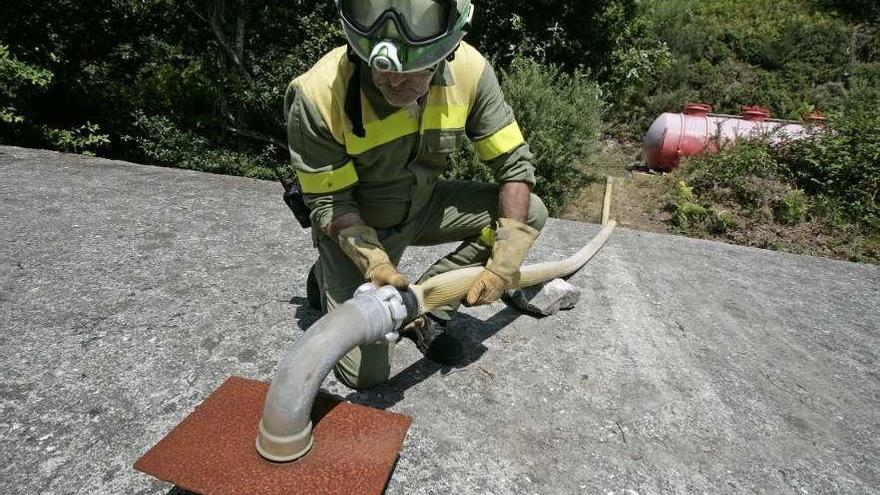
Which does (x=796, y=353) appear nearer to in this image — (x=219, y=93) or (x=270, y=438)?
(x=270, y=438)

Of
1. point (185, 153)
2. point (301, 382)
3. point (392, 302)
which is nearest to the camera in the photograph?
point (301, 382)

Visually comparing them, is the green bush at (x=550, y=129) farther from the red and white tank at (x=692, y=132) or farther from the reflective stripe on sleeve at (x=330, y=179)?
the reflective stripe on sleeve at (x=330, y=179)

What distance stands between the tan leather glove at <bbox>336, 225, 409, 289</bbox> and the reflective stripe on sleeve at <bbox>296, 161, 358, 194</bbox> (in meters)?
0.18

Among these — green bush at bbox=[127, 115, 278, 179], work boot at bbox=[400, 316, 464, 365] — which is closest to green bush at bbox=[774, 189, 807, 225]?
work boot at bbox=[400, 316, 464, 365]

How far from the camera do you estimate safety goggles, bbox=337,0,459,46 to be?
170 centimetres

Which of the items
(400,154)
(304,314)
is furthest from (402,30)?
(304,314)

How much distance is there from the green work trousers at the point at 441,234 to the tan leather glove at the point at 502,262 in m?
0.23

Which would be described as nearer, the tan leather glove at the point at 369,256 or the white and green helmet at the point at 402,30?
the white and green helmet at the point at 402,30

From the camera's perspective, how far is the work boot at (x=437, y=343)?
2557mm

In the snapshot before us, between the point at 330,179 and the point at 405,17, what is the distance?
0.69m

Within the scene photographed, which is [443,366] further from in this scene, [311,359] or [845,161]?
[845,161]

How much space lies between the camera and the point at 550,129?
218 inches

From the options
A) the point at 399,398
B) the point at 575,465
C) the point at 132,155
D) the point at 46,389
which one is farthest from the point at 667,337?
the point at 132,155

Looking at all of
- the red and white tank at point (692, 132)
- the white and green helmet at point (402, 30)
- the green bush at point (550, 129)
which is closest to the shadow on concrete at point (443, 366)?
the white and green helmet at point (402, 30)
